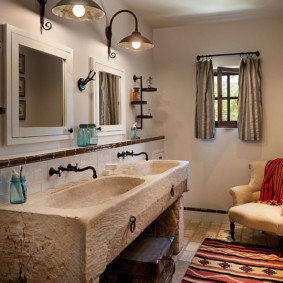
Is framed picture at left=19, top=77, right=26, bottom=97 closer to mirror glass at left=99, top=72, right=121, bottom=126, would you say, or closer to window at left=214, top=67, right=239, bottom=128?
mirror glass at left=99, top=72, right=121, bottom=126

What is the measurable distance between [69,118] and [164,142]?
2252mm

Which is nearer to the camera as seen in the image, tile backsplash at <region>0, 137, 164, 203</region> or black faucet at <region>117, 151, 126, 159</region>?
tile backsplash at <region>0, 137, 164, 203</region>

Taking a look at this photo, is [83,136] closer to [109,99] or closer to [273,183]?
[109,99]

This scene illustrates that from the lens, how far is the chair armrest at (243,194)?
371 centimetres

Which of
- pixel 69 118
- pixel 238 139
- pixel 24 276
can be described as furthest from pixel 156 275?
pixel 238 139

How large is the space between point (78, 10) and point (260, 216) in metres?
2.49

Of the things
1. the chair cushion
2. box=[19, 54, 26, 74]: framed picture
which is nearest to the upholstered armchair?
the chair cushion

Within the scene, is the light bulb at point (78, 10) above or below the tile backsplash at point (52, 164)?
above

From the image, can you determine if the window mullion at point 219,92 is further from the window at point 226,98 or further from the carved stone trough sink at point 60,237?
the carved stone trough sink at point 60,237

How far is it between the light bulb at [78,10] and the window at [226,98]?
96.1 inches

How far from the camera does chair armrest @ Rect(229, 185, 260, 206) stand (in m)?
3.71

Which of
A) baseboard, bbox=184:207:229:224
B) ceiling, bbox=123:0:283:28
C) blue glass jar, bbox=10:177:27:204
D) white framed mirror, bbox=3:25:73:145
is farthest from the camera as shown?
baseboard, bbox=184:207:229:224

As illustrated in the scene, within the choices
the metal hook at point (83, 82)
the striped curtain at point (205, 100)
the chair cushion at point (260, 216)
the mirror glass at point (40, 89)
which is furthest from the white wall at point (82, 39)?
the chair cushion at point (260, 216)

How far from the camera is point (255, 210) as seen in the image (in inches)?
133
